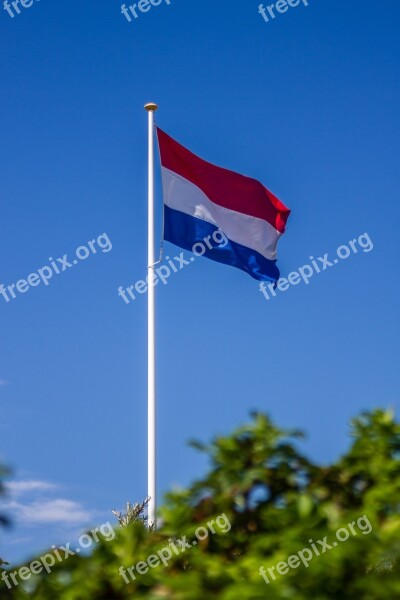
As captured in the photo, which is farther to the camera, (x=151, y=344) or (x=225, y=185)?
(x=225, y=185)

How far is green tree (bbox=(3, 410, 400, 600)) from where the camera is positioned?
7.13 feet

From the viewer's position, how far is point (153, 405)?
39.1 feet

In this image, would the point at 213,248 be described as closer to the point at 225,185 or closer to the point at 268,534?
the point at 225,185

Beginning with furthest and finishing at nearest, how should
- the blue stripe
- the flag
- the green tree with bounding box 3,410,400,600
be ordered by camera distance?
the flag
the blue stripe
the green tree with bounding box 3,410,400,600

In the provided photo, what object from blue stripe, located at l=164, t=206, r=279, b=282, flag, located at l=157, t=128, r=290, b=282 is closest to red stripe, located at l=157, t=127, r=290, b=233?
flag, located at l=157, t=128, r=290, b=282

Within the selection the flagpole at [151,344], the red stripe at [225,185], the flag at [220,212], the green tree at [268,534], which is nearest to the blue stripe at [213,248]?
the flag at [220,212]

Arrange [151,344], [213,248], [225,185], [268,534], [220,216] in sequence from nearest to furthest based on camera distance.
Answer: [268,534]
[151,344]
[213,248]
[220,216]
[225,185]

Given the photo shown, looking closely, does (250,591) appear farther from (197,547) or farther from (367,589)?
(197,547)

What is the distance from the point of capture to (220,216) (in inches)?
553

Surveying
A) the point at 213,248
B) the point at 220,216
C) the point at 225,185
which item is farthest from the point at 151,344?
the point at 225,185

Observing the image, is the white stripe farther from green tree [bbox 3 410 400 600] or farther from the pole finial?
green tree [bbox 3 410 400 600]

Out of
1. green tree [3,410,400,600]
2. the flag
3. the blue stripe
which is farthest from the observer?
the flag

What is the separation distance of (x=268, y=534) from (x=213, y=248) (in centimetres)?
1114

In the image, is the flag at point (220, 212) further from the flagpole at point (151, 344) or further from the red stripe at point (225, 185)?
the flagpole at point (151, 344)
